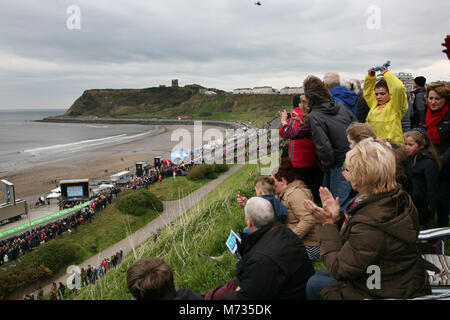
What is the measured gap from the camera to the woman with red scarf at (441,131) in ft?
14.0

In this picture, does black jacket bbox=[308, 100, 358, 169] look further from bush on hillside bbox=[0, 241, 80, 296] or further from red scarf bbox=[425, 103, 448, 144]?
bush on hillside bbox=[0, 241, 80, 296]

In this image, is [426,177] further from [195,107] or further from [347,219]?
[195,107]

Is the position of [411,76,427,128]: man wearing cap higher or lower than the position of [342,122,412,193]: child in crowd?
higher

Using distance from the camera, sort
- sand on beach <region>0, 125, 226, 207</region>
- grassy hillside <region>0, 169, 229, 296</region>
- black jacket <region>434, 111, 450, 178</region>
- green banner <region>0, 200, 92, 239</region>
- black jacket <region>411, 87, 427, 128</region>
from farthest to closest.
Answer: sand on beach <region>0, 125, 226, 207</region> → green banner <region>0, 200, 92, 239</region> → grassy hillside <region>0, 169, 229, 296</region> → black jacket <region>411, 87, 427, 128</region> → black jacket <region>434, 111, 450, 178</region>

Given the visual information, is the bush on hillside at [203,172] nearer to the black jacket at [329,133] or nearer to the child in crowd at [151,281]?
the black jacket at [329,133]

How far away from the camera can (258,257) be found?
269 cm

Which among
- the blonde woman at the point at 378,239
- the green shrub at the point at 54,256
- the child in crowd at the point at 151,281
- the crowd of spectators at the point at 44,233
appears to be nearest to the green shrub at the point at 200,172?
the crowd of spectators at the point at 44,233

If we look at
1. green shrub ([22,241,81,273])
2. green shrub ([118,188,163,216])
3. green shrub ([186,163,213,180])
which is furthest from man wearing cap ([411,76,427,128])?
green shrub ([186,163,213,180])

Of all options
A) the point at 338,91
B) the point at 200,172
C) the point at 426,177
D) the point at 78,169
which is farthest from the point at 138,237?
the point at 78,169

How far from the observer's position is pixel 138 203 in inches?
812

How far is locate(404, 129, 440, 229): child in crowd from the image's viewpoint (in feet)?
13.6

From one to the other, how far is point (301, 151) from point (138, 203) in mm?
17203

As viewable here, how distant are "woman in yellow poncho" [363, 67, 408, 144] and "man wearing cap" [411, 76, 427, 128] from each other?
665 millimetres

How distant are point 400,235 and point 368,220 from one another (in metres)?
0.22
